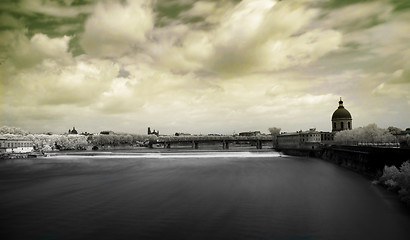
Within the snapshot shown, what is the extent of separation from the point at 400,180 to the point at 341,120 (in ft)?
452

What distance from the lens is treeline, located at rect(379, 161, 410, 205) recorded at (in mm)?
28884

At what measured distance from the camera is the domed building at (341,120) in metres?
159

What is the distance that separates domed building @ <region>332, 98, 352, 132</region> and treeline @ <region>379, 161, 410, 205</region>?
130 m

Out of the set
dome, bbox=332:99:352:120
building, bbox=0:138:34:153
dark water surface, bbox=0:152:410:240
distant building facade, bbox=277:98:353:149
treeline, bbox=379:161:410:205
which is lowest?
dark water surface, bbox=0:152:410:240

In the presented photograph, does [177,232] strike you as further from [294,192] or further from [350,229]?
[294,192]

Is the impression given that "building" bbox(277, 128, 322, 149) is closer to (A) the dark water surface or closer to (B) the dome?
(B) the dome

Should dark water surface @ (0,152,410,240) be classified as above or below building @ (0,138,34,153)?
below

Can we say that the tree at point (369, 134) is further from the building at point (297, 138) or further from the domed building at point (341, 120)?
the domed building at point (341, 120)

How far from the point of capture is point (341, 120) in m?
160

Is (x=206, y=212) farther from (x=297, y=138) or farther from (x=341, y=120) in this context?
(x=341, y=120)

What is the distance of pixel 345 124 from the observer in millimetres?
159750

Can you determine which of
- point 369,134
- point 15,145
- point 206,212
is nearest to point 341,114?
point 369,134

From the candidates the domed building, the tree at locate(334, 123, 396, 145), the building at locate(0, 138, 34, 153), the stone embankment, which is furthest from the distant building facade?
the building at locate(0, 138, 34, 153)

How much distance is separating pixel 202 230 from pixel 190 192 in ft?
55.3
